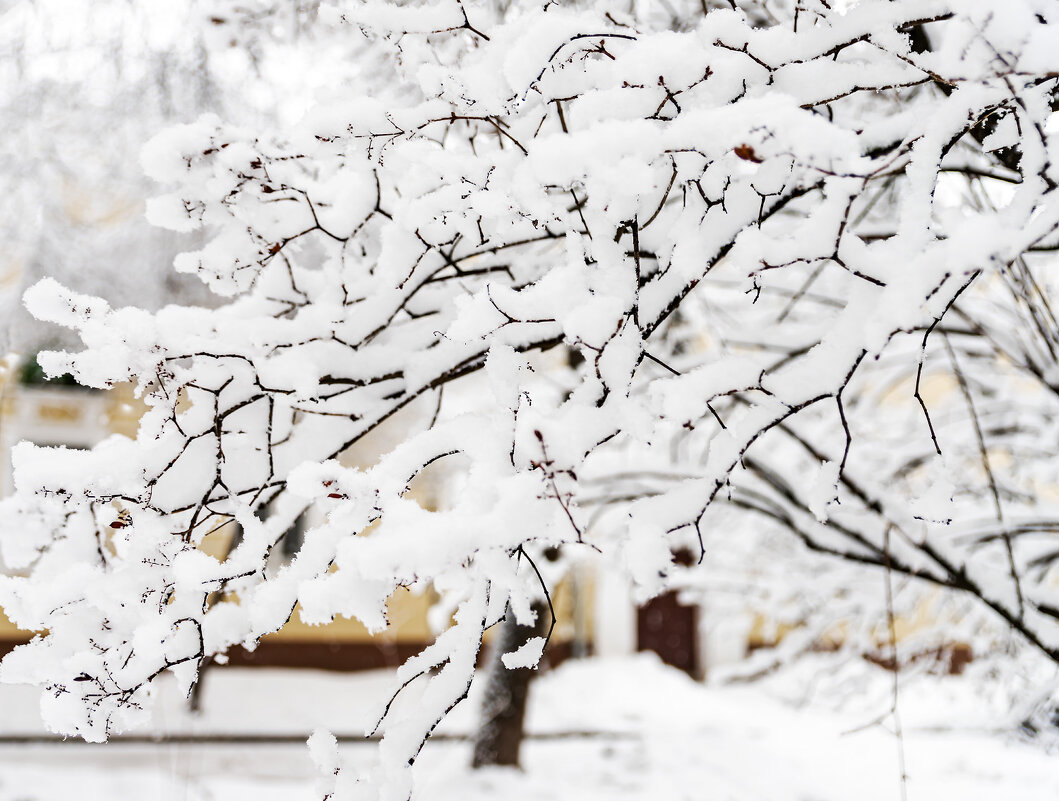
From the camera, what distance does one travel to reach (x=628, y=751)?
584 centimetres

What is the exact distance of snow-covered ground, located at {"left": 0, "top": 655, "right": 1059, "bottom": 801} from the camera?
4.82 meters

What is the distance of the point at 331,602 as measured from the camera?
121 centimetres

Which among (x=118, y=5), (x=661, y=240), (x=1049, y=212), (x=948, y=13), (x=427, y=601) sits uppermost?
(x=118, y=5)

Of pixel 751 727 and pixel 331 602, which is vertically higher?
pixel 331 602

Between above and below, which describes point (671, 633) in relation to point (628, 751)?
above

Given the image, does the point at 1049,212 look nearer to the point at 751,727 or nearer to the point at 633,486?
the point at 633,486

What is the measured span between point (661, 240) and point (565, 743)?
5700mm

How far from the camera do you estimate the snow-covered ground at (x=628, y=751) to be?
15.8 feet

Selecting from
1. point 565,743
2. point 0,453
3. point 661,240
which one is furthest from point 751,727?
point 0,453

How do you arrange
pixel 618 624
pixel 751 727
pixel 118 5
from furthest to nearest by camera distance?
pixel 618 624 → pixel 751 727 → pixel 118 5

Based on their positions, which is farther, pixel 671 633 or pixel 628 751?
pixel 671 633

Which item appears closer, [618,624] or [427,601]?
[427,601]

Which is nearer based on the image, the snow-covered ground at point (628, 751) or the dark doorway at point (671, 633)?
the snow-covered ground at point (628, 751)

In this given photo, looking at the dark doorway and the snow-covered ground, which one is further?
the dark doorway
